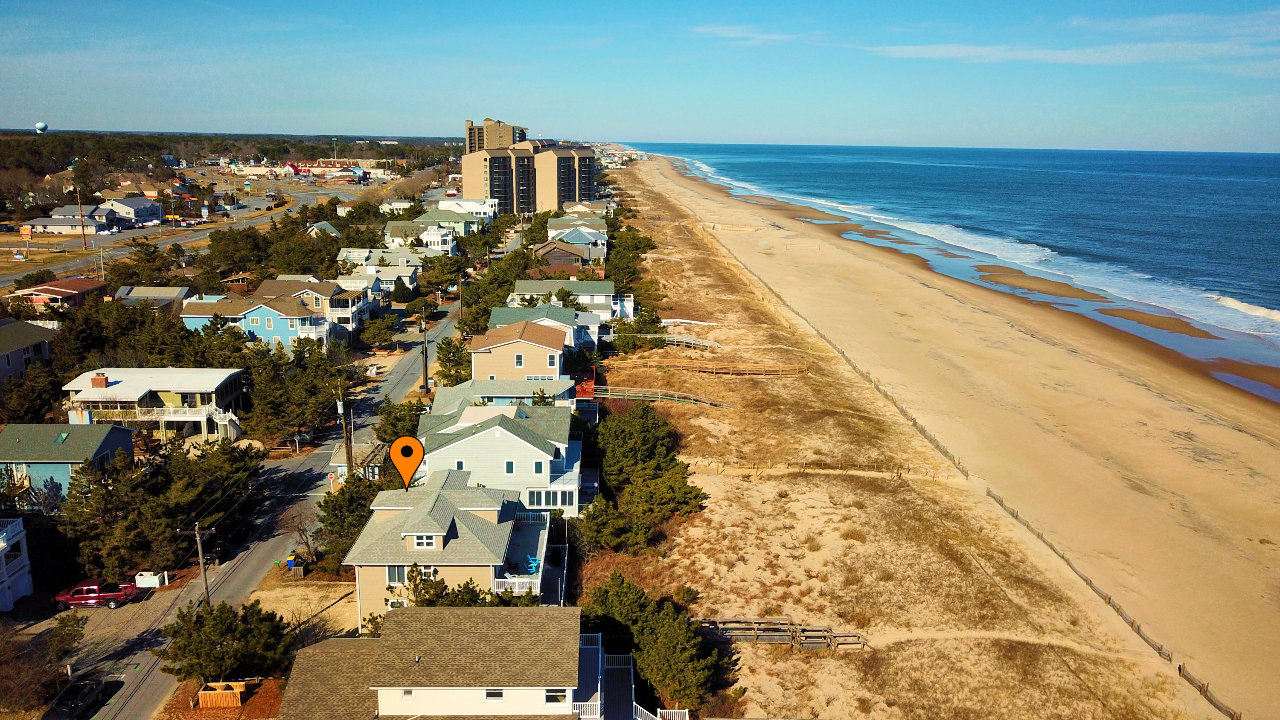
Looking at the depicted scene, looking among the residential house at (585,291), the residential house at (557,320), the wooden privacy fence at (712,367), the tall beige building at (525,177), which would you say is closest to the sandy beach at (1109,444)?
the wooden privacy fence at (712,367)

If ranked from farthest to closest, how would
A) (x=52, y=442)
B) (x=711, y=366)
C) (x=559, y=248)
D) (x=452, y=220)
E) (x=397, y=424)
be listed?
1. (x=452, y=220)
2. (x=559, y=248)
3. (x=711, y=366)
4. (x=397, y=424)
5. (x=52, y=442)

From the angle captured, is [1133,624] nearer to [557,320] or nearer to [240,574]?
[240,574]

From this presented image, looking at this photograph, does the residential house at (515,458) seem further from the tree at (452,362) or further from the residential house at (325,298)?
the residential house at (325,298)

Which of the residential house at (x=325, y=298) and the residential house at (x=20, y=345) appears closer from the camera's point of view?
the residential house at (x=20, y=345)

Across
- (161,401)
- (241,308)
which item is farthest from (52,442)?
(241,308)

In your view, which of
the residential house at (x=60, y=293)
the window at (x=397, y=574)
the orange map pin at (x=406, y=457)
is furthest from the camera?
the residential house at (x=60, y=293)

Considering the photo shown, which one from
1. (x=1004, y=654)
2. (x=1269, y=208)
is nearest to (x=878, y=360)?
(x=1004, y=654)
